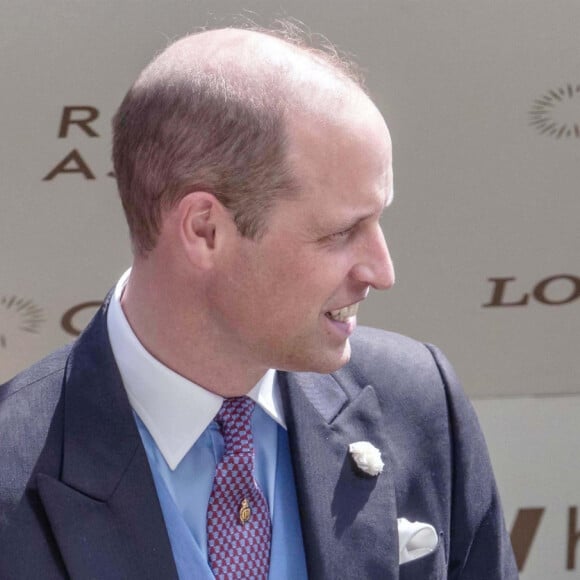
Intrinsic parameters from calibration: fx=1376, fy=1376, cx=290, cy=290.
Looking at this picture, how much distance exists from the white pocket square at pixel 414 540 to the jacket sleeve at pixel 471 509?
0.29 feet

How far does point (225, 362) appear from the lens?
1.86 m

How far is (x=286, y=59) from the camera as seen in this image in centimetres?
178

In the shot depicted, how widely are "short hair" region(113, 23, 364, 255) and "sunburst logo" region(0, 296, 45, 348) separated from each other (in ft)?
3.08

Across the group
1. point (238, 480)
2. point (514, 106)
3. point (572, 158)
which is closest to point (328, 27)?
point (514, 106)

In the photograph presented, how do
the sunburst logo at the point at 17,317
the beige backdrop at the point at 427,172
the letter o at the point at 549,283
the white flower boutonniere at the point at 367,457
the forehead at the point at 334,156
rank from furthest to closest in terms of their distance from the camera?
the letter o at the point at 549,283
the sunburst logo at the point at 17,317
the beige backdrop at the point at 427,172
the white flower boutonniere at the point at 367,457
the forehead at the point at 334,156

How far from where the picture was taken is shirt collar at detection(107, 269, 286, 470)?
185 centimetres

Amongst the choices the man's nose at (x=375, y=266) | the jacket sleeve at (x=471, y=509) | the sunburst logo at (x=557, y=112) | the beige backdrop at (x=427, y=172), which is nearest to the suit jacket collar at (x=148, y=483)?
the jacket sleeve at (x=471, y=509)

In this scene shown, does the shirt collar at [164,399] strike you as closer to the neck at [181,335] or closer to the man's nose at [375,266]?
the neck at [181,335]

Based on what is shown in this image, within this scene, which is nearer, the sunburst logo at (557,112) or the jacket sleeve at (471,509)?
the jacket sleeve at (471,509)

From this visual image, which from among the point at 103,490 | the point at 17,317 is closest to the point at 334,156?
the point at 103,490

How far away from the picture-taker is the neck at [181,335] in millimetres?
1839

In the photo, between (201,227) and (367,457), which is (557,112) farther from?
(201,227)

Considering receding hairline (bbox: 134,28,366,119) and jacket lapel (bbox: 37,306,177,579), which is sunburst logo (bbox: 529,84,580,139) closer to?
receding hairline (bbox: 134,28,366,119)

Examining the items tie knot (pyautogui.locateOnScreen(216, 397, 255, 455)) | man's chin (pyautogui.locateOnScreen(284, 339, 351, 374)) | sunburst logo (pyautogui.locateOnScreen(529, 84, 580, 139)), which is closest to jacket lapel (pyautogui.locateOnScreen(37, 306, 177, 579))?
tie knot (pyautogui.locateOnScreen(216, 397, 255, 455))
